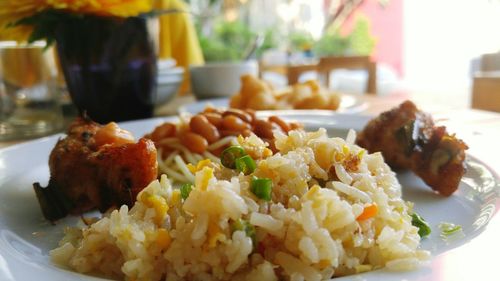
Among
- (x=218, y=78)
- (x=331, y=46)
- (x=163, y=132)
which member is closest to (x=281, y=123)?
(x=163, y=132)

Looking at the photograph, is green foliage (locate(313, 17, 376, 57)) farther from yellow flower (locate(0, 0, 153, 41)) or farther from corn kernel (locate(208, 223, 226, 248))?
corn kernel (locate(208, 223, 226, 248))

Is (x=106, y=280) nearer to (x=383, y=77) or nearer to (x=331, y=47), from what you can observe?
(x=383, y=77)

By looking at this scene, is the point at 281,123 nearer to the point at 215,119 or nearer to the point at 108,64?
the point at 215,119

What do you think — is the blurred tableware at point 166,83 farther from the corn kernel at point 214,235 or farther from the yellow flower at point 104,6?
the corn kernel at point 214,235

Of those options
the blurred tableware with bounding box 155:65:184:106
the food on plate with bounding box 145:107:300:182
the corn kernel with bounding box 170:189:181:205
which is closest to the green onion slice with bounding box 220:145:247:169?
the corn kernel with bounding box 170:189:181:205

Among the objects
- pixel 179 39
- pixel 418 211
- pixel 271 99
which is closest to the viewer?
pixel 418 211

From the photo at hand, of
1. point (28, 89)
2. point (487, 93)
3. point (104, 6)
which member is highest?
point (104, 6)

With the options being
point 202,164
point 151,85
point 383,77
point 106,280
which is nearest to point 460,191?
point 202,164

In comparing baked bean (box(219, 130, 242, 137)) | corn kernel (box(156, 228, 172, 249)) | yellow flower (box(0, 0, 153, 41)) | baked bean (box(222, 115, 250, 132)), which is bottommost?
baked bean (box(219, 130, 242, 137))
